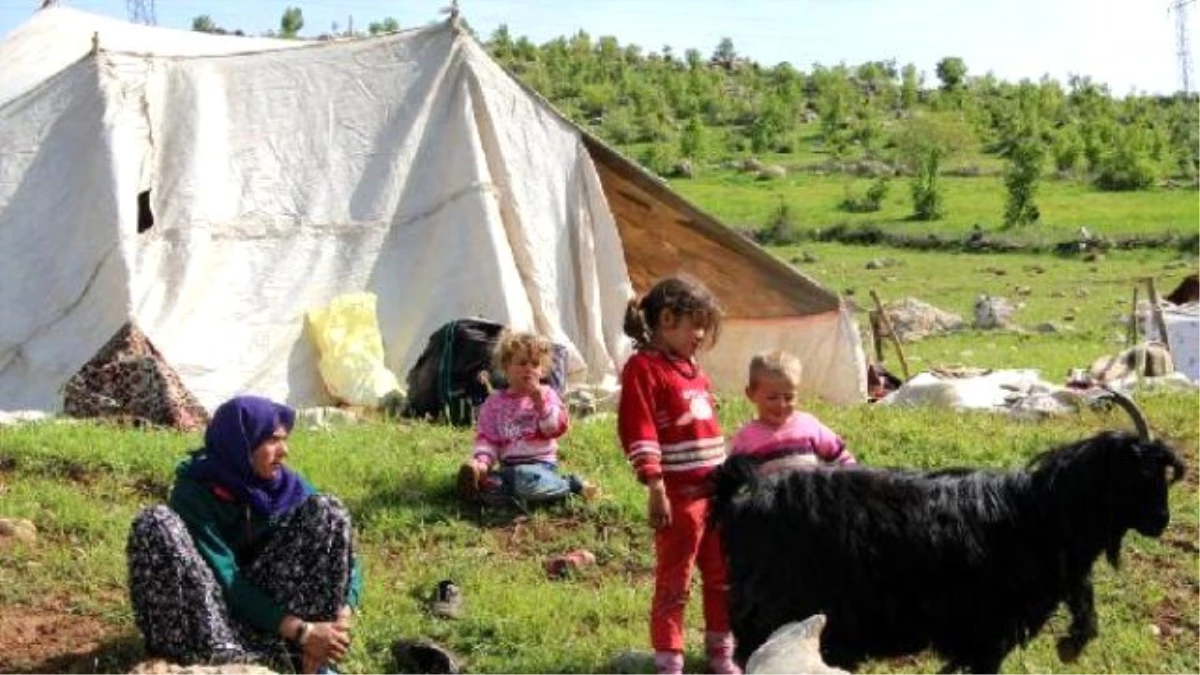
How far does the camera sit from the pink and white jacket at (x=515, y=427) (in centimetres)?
698

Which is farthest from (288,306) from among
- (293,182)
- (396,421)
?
(396,421)

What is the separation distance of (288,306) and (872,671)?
5766 millimetres

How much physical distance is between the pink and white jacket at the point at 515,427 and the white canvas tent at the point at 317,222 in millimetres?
3236

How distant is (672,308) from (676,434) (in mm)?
380

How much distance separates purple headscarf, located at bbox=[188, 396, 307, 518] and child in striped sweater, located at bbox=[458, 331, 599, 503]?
6.58 ft

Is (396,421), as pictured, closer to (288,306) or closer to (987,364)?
(288,306)

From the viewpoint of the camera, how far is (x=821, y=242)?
32.1 metres

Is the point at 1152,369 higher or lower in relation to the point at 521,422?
lower

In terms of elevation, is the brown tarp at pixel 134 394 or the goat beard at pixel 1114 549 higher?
the goat beard at pixel 1114 549

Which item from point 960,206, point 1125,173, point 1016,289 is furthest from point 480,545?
point 1125,173

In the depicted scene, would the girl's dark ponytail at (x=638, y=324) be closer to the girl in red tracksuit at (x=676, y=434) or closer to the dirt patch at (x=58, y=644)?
the girl in red tracksuit at (x=676, y=434)

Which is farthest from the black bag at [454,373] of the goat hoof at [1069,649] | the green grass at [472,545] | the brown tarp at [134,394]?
the goat hoof at [1069,649]

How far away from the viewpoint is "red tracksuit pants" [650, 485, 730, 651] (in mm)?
5152

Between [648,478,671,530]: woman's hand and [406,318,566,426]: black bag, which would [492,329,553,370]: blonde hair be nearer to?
[648,478,671,530]: woman's hand
